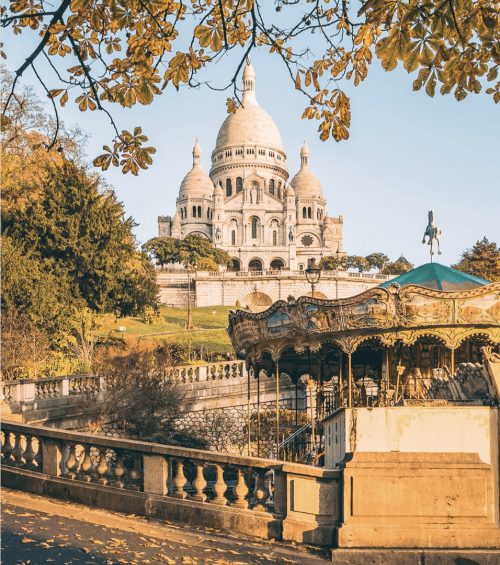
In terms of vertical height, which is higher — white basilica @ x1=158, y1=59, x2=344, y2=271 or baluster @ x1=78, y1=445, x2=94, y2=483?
white basilica @ x1=158, y1=59, x2=344, y2=271

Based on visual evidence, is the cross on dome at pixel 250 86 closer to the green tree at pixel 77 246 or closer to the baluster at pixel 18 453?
the green tree at pixel 77 246

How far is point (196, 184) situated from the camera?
116 meters

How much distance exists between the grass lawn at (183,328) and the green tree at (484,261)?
1531 cm

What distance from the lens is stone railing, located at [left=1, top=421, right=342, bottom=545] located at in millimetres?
7516

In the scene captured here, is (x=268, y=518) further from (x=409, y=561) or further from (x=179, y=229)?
(x=179, y=229)

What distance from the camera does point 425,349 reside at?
47.6 feet

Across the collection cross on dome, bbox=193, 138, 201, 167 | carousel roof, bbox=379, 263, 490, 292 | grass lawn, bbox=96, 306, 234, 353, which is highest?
cross on dome, bbox=193, 138, 201, 167

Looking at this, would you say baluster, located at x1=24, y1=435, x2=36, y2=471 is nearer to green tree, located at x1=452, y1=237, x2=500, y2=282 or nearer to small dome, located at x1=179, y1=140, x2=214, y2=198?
green tree, located at x1=452, y1=237, x2=500, y2=282

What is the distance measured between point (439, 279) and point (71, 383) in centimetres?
1107

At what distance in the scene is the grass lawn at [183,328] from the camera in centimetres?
3569

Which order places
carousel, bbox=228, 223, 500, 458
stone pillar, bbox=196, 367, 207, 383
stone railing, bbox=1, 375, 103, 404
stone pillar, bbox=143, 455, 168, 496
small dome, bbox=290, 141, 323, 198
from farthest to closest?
1. small dome, bbox=290, 141, 323, 198
2. stone pillar, bbox=196, 367, 207, 383
3. stone railing, bbox=1, 375, 103, 404
4. carousel, bbox=228, 223, 500, 458
5. stone pillar, bbox=143, 455, 168, 496

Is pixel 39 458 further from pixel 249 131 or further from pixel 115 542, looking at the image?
pixel 249 131

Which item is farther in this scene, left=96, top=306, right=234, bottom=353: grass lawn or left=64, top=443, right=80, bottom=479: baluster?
left=96, top=306, right=234, bottom=353: grass lawn

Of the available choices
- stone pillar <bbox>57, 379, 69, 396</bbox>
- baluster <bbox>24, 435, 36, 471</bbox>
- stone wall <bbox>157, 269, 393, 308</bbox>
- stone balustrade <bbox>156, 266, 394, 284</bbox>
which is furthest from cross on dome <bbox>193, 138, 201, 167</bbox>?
baluster <bbox>24, 435, 36, 471</bbox>
